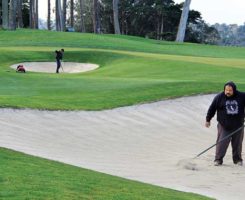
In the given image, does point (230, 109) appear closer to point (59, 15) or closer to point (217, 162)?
point (217, 162)

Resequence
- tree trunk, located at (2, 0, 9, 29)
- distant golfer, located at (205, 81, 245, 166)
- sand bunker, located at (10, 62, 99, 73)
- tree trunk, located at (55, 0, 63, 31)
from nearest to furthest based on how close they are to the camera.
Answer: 1. distant golfer, located at (205, 81, 245, 166)
2. sand bunker, located at (10, 62, 99, 73)
3. tree trunk, located at (2, 0, 9, 29)
4. tree trunk, located at (55, 0, 63, 31)

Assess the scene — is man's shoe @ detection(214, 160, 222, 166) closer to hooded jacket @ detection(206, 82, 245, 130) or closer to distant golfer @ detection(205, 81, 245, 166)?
distant golfer @ detection(205, 81, 245, 166)

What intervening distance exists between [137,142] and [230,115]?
142 inches

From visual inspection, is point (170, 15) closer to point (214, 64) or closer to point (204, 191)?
point (214, 64)

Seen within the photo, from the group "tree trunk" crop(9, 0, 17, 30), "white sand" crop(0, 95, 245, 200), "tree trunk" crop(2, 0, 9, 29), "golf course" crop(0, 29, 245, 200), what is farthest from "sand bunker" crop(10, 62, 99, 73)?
"tree trunk" crop(2, 0, 9, 29)

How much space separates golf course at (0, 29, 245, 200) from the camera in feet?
29.8

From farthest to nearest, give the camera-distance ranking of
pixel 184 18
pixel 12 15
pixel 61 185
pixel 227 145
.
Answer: pixel 184 18, pixel 12 15, pixel 227 145, pixel 61 185

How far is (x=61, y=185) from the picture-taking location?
8617 mm

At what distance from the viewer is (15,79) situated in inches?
1115

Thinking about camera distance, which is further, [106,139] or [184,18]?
[184,18]

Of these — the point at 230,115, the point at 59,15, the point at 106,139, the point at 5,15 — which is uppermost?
the point at 5,15

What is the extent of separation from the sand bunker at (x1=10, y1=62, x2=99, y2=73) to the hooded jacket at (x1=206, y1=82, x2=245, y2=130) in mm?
28615

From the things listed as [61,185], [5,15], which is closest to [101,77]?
[61,185]

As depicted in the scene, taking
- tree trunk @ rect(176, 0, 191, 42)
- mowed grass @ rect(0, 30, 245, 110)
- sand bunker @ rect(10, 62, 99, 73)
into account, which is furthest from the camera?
tree trunk @ rect(176, 0, 191, 42)
